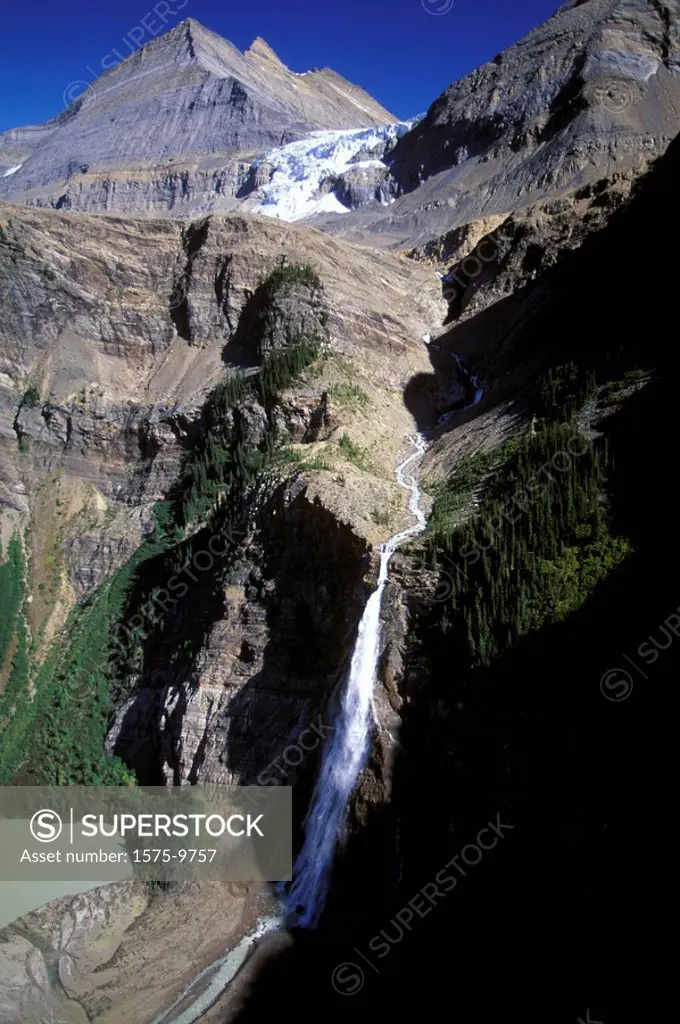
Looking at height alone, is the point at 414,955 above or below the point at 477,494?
below

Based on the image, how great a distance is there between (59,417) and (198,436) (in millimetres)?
8349

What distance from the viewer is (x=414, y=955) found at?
16875 mm

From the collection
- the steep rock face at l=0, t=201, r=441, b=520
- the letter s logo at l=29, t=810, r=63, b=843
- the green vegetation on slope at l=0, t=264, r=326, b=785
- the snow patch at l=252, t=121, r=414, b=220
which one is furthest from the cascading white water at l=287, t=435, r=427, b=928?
the snow patch at l=252, t=121, r=414, b=220

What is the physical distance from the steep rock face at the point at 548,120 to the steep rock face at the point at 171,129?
160 feet

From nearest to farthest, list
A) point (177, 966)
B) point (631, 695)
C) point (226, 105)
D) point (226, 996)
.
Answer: point (631, 695) → point (226, 996) → point (177, 966) → point (226, 105)

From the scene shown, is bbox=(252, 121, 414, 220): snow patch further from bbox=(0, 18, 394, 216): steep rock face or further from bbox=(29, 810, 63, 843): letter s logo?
bbox=(29, 810, 63, 843): letter s logo

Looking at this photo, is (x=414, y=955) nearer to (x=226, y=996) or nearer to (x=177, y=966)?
(x=226, y=996)

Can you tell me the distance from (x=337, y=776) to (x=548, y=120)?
7627cm

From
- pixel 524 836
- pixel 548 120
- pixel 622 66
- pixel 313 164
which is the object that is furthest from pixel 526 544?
pixel 313 164

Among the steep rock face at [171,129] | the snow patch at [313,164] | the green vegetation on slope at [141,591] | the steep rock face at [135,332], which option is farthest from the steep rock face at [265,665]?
the steep rock face at [171,129]

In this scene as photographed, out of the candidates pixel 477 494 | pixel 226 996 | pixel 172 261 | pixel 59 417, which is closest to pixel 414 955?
pixel 226 996

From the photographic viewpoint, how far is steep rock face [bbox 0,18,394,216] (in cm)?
12612

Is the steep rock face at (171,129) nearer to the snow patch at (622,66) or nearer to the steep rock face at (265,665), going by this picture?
the snow patch at (622,66)

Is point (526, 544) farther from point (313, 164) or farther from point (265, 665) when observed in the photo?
point (313, 164)
